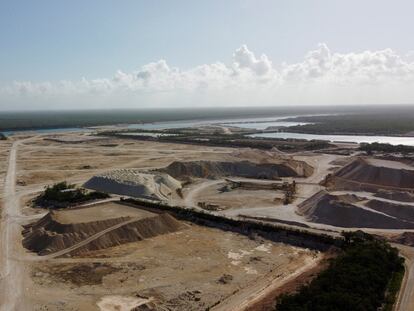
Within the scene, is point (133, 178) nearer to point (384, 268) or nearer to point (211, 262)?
point (211, 262)

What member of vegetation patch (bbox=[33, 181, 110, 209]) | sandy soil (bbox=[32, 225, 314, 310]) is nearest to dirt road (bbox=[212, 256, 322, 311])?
sandy soil (bbox=[32, 225, 314, 310])

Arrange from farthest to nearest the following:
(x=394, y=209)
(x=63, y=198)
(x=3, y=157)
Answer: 1. (x=3, y=157)
2. (x=63, y=198)
3. (x=394, y=209)

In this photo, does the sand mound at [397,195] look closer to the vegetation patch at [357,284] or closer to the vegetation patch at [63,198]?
the vegetation patch at [357,284]

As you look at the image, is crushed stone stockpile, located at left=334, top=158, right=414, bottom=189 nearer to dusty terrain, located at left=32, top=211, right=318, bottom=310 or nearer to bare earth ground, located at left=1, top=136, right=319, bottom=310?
dusty terrain, located at left=32, top=211, right=318, bottom=310

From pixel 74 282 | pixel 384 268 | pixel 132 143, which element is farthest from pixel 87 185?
pixel 132 143

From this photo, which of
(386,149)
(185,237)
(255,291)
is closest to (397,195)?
(185,237)

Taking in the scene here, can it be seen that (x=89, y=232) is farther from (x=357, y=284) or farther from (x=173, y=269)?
(x=357, y=284)
